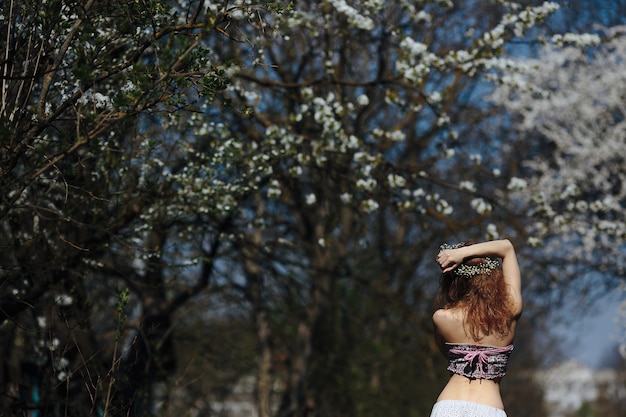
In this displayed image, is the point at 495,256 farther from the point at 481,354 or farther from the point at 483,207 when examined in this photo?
the point at 483,207

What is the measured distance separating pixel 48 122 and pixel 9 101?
57cm

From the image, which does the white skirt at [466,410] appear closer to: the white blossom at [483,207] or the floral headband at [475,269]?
the floral headband at [475,269]

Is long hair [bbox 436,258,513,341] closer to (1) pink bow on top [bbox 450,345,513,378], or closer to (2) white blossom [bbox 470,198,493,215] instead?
(1) pink bow on top [bbox 450,345,513,378]

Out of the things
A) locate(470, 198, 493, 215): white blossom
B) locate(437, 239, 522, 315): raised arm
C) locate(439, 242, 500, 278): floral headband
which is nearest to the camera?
locate(437, 239, 522, 315): raised arm

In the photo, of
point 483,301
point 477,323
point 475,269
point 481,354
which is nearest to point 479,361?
point 481,354

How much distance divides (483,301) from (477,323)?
0.35 feet

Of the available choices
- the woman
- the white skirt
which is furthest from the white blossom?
the white skirt

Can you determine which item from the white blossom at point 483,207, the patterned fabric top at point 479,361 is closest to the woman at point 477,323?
the patterned fabric top at point 479,361

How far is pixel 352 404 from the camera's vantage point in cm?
1401

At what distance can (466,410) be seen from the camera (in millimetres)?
4492

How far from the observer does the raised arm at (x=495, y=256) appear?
4578 millimetres

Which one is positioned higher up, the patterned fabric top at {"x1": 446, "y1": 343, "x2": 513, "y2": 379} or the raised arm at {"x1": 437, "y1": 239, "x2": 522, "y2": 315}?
the raised arm at {"x1": 437, "y1": 239, "x2": 522, "y2": 315}

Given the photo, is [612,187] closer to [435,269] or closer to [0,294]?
[435,269]

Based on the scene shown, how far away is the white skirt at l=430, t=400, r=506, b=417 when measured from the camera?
4.48 meters
